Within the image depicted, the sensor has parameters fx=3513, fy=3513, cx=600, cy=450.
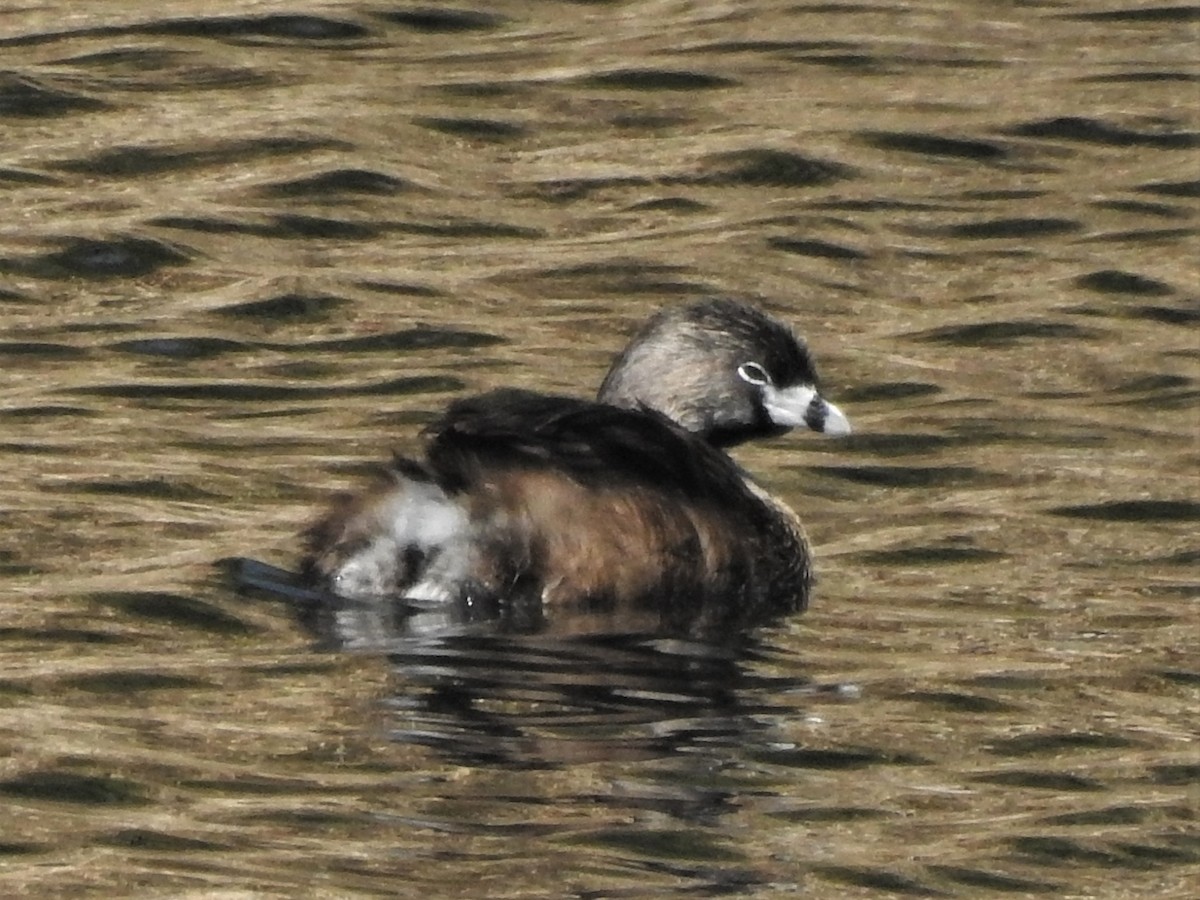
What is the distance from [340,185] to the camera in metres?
13.8

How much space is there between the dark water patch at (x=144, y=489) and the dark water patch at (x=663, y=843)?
3.44 m

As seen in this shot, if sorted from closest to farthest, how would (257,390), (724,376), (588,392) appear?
(724,376) < (257,390) < (588,392)

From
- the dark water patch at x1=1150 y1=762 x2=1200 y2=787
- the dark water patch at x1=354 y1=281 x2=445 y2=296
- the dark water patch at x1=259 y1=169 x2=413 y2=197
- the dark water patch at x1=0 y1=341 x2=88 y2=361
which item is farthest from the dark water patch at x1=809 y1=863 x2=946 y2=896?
the dark water patch at x1=259 y1=169 x2=413 y2=197

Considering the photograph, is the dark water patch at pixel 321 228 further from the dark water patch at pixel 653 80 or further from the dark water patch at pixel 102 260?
the dark water patch at pixel 653 80

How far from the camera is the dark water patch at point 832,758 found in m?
6.77

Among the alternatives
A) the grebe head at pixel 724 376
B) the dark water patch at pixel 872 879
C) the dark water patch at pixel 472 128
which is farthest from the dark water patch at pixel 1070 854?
the dark water patch at pixel 472 128

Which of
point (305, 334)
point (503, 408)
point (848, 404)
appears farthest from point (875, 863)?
point (305, 334)

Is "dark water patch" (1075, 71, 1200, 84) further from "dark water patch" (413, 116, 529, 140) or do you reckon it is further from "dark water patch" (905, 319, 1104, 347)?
"dark water patch" (905, 319, 1104, 347)

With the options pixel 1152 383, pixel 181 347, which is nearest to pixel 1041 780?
pixel 1152 383

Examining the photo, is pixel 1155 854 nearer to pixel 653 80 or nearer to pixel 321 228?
pixel 321 228

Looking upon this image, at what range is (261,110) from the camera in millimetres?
14648

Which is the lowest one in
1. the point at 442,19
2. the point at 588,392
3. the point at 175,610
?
the point at 588,392

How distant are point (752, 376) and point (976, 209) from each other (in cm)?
496

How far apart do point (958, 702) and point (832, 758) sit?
68 centimetres
